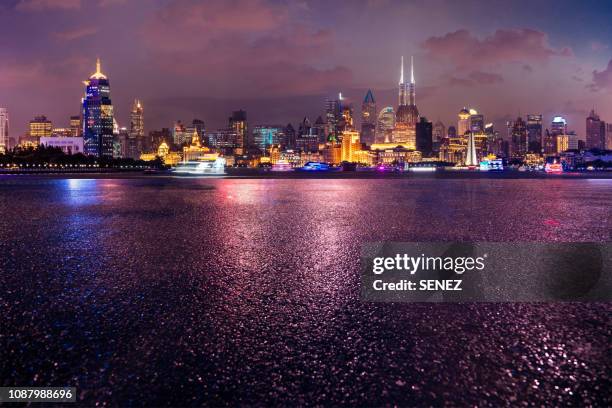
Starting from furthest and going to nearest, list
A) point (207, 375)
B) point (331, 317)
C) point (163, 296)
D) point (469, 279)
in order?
1. point (469, 279)
2. point (163, 296)
3. point (331, 317)
4. point (207, 375)

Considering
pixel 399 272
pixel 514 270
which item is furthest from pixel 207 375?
pixel 514 270

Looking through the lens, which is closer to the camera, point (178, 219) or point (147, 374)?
point (147, 374)

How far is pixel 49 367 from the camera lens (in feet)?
10.4

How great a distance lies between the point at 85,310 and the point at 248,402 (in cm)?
236

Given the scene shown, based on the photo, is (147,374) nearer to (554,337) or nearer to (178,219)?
(554,337)

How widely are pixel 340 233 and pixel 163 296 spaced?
4.99 metres

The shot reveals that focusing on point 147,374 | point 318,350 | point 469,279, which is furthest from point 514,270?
point 147,374

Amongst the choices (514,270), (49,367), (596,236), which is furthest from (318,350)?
(596,236)

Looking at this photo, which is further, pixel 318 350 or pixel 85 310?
pixel 85 310

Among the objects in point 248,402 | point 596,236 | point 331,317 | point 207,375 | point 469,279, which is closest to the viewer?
point 248,402

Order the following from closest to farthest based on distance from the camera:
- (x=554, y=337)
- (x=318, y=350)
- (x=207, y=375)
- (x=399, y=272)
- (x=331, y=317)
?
(x=207, y=375) < (x=318, y=350) < (x=554, y=337) < (x=331, y=317) < (x=399, y=272)

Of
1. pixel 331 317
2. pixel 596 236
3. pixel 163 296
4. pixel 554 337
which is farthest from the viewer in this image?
pixel 596 236

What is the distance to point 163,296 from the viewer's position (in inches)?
193

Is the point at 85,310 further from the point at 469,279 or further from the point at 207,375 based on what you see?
the point at 469,279
